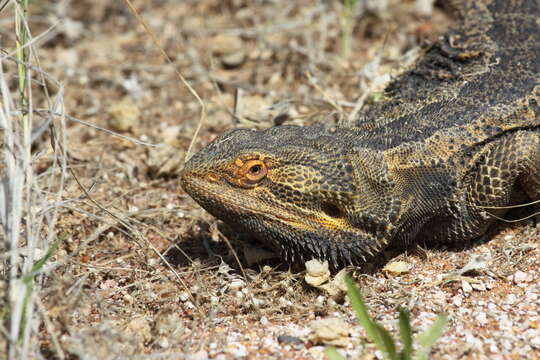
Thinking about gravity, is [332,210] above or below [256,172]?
below

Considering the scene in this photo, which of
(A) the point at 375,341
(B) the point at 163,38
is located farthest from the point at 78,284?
(B) the point at 163,38

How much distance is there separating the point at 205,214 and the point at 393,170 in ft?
4.78

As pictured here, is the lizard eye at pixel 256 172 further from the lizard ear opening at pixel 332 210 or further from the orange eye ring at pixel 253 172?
the lizard ear opening at pixel 332 210

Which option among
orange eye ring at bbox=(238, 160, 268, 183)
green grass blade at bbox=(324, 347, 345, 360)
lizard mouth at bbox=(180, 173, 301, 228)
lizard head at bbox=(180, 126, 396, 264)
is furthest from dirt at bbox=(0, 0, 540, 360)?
orange eye ring at bbox=(238, 160, 268, 183)

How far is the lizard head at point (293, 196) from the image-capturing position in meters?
3.58

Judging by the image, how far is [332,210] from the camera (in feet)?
12.0

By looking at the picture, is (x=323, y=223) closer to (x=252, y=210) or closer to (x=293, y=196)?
(x=293, y=196)

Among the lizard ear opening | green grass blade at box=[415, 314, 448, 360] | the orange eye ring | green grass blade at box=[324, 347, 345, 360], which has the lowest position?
green grass blade at box=[324, 347, 345, 360]

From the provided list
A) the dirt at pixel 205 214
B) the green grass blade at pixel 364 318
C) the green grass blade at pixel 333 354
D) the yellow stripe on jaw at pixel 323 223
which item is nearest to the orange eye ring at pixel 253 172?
the yellow stripe on jaw at pixel 323 223

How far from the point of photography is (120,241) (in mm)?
4281

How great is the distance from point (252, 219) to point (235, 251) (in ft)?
2.02

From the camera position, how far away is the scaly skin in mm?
3604

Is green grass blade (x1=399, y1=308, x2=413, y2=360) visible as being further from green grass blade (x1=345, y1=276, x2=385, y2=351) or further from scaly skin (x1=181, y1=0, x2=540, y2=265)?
scaly skin (x1=181, y1=0, x2=540, y2=265)

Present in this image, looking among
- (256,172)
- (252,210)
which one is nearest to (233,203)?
(252,210)
